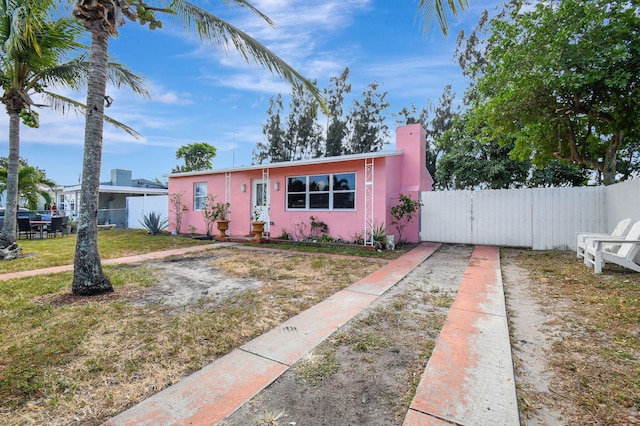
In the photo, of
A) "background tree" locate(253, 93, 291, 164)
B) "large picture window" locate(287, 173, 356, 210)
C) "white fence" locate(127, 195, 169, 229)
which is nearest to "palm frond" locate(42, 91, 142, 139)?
"large picture window" locate(287, 173, 356, 210)

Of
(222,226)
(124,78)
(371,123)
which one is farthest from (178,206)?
(371,123)

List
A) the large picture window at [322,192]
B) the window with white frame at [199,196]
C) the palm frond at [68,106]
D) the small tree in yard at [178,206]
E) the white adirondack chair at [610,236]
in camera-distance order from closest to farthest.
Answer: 1. the white adirondack chair at [610,236]
2. the palm frond at [68,106]
3. the large picture window at [322,192]
4. the window with white frame at [199,196]
5. the small tree in yard at [178,206]

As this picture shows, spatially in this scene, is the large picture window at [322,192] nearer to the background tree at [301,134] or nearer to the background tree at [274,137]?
the background tree at [301,134]

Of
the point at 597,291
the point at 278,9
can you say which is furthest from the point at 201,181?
the point at 597,291

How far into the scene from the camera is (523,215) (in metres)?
9.13

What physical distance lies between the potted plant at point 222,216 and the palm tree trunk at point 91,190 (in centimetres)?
721

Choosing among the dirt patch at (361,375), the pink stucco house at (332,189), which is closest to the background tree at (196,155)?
Answer: the pink stucco house at (332,189)

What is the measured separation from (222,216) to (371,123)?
1651 cm

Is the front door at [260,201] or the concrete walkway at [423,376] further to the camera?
the front door at [260,201]

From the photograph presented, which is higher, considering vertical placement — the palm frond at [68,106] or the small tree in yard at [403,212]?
the palm frond at [68,106]

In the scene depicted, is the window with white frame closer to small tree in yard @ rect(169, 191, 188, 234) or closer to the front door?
small tree in yard @ rect(169, 191, 188, 234)

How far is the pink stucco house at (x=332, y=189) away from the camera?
30.7 feet

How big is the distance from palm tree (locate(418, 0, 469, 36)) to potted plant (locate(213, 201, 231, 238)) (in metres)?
9.67

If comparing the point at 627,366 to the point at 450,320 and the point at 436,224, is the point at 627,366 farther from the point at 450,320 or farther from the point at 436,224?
the point at 436,224
